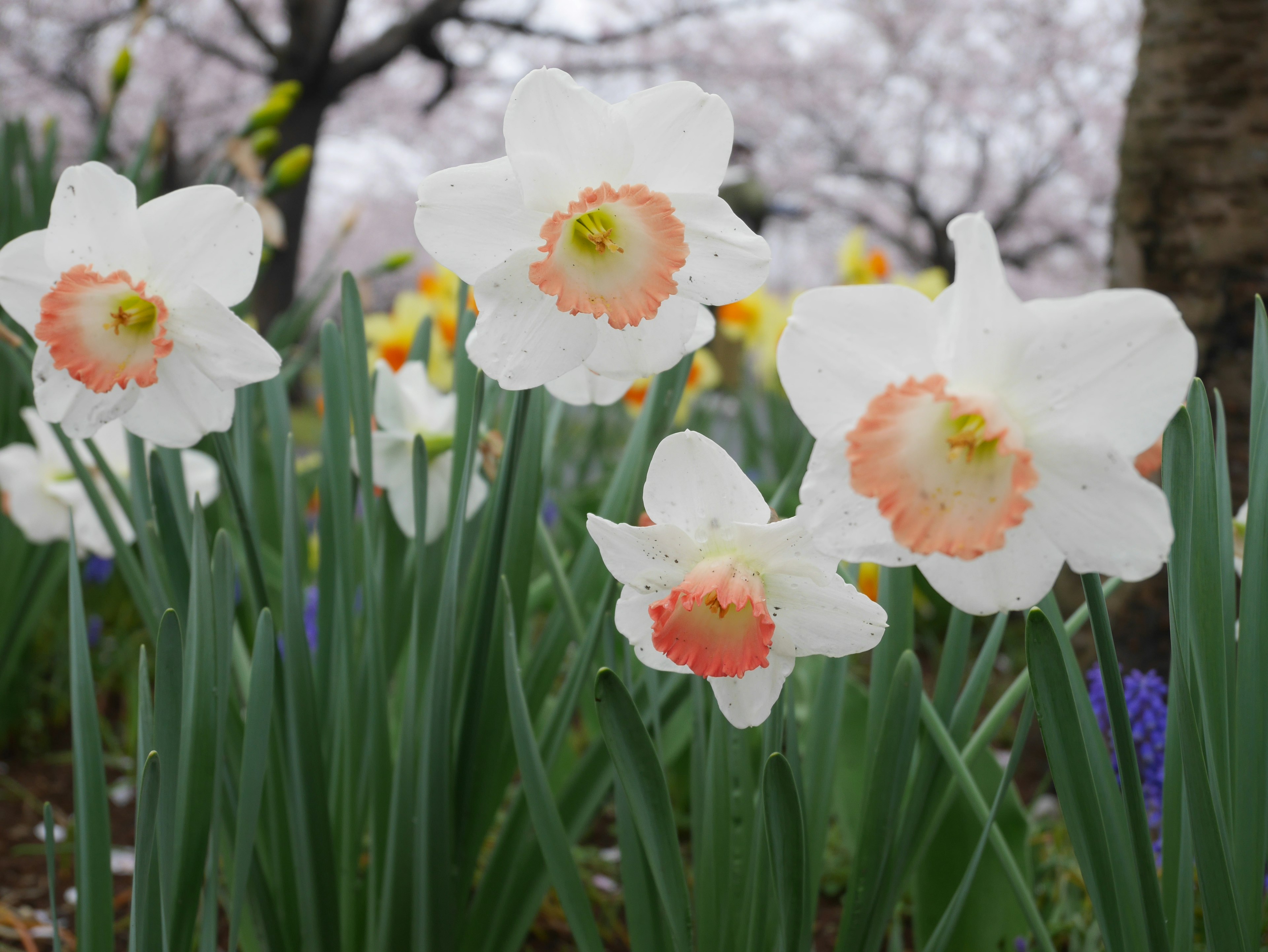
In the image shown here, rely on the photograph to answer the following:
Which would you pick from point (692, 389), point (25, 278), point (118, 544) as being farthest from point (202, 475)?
point (692, 389)

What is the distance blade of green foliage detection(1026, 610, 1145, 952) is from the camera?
0.61 meters

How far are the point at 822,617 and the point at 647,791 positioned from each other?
0.64 feet

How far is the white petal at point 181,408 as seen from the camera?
73 cm

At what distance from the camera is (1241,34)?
1.65 meters

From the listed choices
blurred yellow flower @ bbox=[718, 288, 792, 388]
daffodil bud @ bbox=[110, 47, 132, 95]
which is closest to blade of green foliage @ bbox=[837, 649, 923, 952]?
daffodil bud @ bbox=[110, 47, 132, 95]

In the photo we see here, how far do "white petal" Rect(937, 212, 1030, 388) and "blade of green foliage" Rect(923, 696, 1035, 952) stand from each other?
11.0 inches

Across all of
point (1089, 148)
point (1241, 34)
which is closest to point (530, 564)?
point (1241, 34)

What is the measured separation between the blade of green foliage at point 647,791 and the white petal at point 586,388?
23 cm

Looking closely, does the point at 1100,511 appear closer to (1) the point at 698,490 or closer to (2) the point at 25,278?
(1) the point at 698,490

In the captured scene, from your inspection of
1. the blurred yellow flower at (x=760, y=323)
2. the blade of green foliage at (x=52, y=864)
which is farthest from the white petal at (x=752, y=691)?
the blurred yellow flower at (x=760, y=323)

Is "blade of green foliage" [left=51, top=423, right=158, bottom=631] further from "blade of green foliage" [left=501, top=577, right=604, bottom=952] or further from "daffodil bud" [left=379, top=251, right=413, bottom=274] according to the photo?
"daffodil bud" [left=379, top=251, right=413, bottom=274]

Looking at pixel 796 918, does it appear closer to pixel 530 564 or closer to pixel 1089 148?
pixel 530 564

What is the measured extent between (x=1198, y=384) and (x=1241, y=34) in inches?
52.4

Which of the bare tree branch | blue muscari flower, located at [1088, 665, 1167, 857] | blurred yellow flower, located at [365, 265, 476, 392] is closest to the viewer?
blue muscari flower, located at [1088, 665, 1167, 857]
